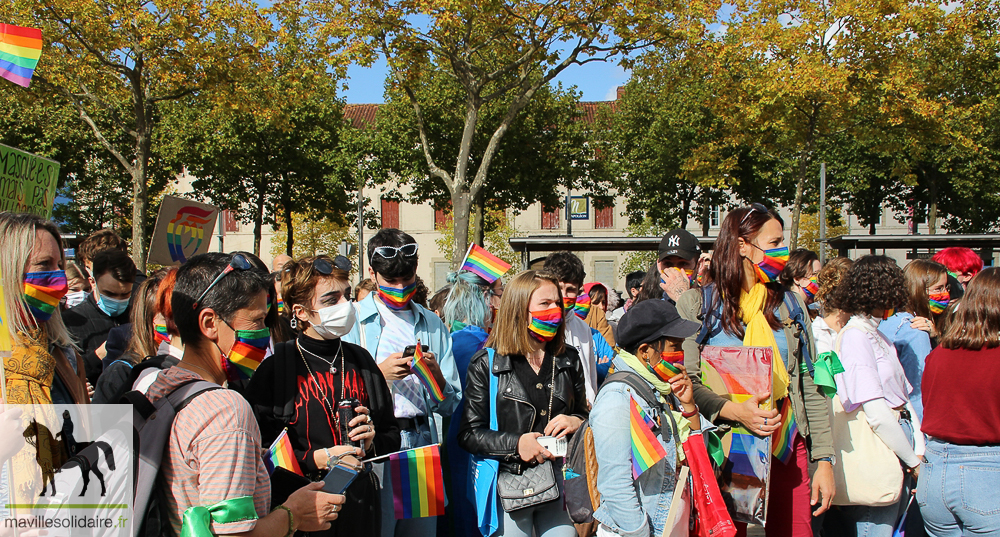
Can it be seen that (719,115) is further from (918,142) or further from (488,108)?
(488,108)

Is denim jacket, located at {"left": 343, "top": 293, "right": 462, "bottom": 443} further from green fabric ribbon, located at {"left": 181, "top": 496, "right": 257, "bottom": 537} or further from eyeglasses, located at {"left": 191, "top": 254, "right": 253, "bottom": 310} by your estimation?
green fabric ribbon, located at {"left": 181, "top": 496, "right": 257, "bottom": 537}

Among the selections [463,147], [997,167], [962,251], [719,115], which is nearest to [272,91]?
[463,147]

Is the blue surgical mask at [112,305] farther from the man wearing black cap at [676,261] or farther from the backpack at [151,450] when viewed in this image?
the man wearing black cap at [676,261]

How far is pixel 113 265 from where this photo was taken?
467 centimetres

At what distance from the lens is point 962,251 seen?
20.7ft

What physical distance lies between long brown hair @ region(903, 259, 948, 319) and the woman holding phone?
289 centimetres

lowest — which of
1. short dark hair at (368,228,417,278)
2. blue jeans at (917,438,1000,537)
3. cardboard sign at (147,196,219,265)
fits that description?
blue jeans at (917,438,1000,537)

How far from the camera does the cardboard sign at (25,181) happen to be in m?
3.67

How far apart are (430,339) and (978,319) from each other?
2.80 m

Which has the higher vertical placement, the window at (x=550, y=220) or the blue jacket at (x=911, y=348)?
the window at (x=550, y=220)

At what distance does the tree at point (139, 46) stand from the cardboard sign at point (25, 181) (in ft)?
33.5

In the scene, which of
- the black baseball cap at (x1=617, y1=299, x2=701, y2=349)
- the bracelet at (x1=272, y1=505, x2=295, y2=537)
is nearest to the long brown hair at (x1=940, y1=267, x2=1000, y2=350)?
the black baseball cap at (x1=617, y1=299, x2=701, y2=349)

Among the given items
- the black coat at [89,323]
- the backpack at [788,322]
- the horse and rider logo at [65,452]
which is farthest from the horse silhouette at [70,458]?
the backpack at [788,322]

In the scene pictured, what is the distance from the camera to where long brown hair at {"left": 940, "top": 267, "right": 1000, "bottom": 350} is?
346 cm
